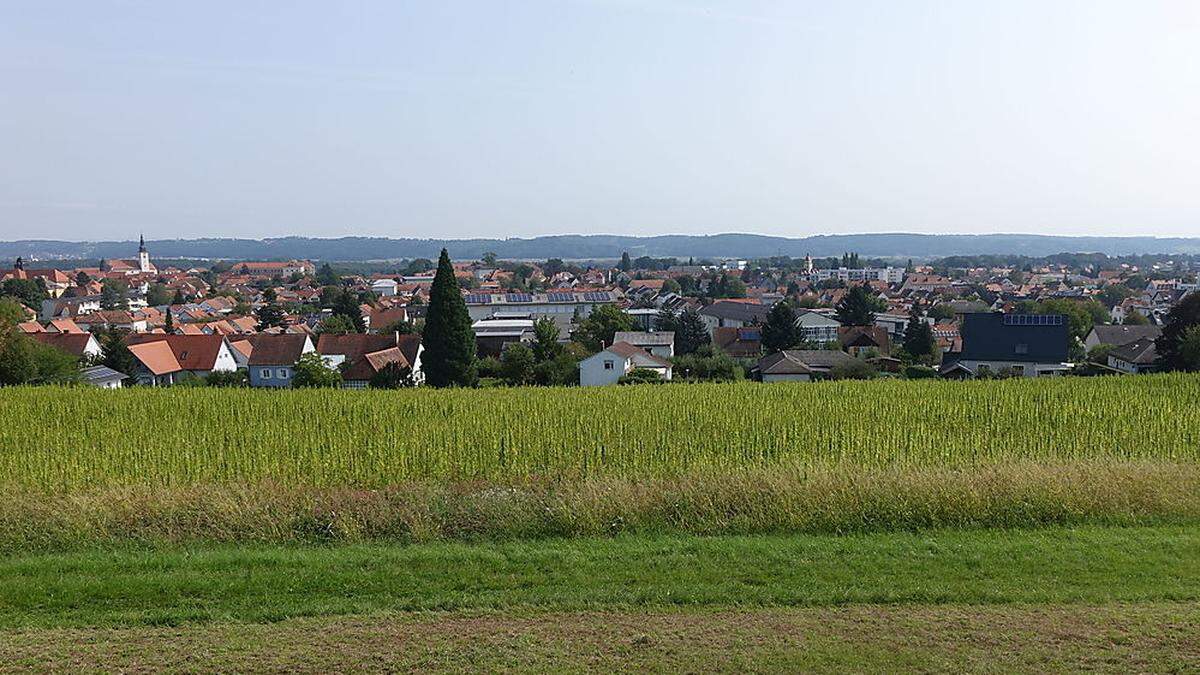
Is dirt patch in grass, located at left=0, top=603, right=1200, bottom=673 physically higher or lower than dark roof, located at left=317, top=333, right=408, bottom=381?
higher

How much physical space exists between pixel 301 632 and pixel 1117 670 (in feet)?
20.9

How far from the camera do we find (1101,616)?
8.37 metres

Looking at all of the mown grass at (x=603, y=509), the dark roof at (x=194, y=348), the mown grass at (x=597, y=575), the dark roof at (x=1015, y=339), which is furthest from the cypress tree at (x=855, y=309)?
the mown grass at (x=597, y=575)

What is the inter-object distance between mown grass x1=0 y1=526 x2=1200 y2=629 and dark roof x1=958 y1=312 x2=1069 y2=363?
35848mm

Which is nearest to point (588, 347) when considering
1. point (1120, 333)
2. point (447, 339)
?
Answer: point (447, 339)

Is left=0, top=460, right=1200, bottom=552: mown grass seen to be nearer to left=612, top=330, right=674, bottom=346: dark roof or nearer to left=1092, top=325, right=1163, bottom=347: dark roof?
left=612, top=330, right=674, bottom=346: dark roof

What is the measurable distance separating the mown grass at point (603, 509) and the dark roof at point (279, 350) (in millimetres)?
35638

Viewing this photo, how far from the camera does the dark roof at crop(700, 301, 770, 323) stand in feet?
281

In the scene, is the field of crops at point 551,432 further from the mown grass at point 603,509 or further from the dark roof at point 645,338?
the dark roof at point 645,338

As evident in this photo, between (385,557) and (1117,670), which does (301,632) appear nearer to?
(385,557)

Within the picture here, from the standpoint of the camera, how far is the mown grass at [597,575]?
8.84 m

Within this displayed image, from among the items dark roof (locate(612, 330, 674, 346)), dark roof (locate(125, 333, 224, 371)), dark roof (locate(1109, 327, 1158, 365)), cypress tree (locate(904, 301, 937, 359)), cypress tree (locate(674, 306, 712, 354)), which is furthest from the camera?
cypress tree (locate(674, 306, 712, 354))

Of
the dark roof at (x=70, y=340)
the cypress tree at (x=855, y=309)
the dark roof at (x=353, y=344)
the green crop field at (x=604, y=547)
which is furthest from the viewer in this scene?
the cypress tree at (x=855, y=309)

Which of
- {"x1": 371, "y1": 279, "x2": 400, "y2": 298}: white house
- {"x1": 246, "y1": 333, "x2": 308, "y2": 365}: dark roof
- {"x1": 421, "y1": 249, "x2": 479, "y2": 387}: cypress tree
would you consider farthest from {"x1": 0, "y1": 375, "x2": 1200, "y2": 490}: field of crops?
{"x1": 371, "y1": 279, "x2": 400, "y2": 298}: white house
